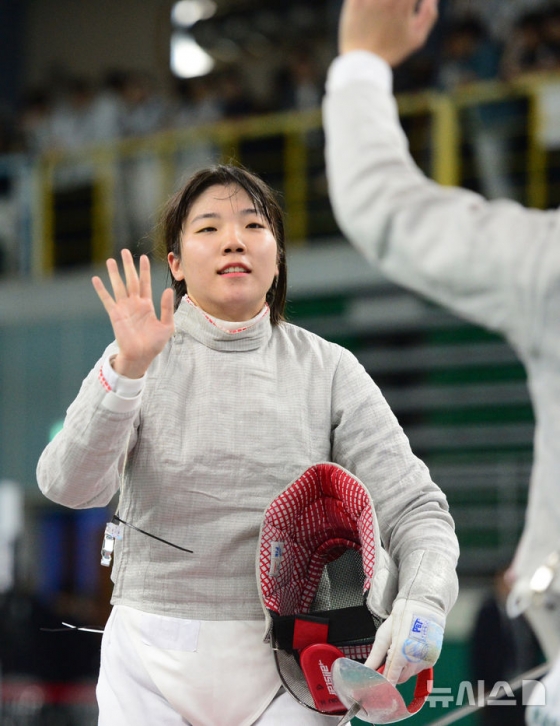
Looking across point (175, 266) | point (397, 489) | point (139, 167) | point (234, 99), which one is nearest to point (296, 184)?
point (234, 99)

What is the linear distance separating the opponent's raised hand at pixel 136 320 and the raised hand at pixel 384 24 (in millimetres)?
420

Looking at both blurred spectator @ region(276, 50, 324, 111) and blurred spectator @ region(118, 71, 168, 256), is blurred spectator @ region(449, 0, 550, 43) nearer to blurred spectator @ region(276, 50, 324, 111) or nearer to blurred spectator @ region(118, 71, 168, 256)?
blurred spectator @ region(276, 50, 324, 111)

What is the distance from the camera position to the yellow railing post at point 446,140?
687 cm

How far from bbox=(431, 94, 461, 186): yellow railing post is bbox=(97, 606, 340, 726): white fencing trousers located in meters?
5.40

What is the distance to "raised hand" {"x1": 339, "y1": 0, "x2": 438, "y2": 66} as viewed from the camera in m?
1.48

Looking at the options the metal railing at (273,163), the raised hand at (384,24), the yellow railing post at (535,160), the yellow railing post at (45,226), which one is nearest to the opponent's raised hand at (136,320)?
the raised hand at (384,24)

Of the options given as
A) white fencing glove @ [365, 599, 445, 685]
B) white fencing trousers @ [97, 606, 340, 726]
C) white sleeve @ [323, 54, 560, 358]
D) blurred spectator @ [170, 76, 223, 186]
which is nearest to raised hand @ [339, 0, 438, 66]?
white sleeve @ [323, 54, 560, 358]

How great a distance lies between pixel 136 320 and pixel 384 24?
52cm

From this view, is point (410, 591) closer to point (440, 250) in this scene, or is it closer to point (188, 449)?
point (188, 449)

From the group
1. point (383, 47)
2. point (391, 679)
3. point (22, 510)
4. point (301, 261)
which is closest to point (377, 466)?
point (391, 679)

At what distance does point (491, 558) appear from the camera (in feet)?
21.0

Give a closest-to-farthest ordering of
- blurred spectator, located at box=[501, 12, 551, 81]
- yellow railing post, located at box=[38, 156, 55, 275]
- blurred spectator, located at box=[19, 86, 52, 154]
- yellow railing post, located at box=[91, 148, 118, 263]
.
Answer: blurred spectator, located at box=[501, 12, 551, 81], yellow railing post, located at box=[91, 148, 118, 263], yellow railing post, located at box=[38, 156, 55, 275], blurred spectator, located at box=[19, 86, 52, 154]

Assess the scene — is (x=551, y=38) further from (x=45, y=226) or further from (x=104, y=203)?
(x=45, y=226)

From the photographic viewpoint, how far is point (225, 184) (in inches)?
74.2
